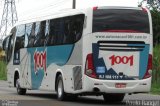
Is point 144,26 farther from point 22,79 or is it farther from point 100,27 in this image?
point 22,79

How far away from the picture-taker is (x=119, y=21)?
62.0 feet

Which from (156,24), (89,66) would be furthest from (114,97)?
(156,24)

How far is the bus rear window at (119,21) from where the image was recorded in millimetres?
18828

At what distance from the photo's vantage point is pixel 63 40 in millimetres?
20578

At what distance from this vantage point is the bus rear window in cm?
1883

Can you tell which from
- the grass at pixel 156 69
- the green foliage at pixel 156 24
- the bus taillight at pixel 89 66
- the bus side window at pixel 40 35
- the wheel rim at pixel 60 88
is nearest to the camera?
the bus taillight at pixel 89 66

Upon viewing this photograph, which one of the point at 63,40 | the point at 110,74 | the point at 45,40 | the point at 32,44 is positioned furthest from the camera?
the point at 32,44

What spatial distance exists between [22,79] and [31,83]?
1.16 metres

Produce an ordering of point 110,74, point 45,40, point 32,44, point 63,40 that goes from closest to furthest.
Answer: point 110,74
point 63,40
point 45,40
point 32,44

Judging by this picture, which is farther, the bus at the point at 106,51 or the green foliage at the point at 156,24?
the green foliage at the point at 156,24

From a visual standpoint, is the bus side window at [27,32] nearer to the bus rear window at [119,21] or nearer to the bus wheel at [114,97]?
the bus wheel at [114,97]

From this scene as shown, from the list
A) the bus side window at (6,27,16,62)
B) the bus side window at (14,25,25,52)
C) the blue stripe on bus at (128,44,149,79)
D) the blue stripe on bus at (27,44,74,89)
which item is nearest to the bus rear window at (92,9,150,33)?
the blue stripe on bus at (128,44,149,79)

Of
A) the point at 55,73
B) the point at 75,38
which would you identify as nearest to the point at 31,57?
the point at 55,73

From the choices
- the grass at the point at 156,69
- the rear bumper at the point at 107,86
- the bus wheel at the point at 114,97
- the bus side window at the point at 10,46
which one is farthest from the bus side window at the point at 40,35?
the grass at the point at 156,69
